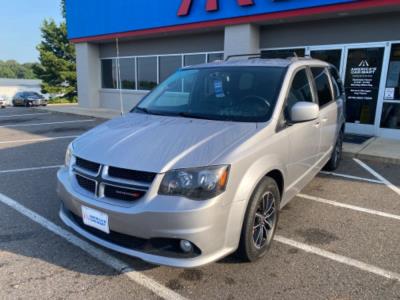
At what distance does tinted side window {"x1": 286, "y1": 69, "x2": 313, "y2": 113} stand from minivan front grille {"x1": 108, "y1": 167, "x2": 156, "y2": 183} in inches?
66.3

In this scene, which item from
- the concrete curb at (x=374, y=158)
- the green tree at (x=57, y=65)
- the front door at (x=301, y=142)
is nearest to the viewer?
the front door at (x=301, y=142)

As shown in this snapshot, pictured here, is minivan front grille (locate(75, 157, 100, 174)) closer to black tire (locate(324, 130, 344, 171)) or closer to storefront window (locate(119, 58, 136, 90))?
black tire (locate(324, 130, 344, 171))

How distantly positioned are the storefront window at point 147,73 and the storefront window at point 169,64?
17.3 inches

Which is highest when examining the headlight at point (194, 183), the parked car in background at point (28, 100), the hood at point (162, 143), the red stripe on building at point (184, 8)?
the red stripe on building at point (184, 8)

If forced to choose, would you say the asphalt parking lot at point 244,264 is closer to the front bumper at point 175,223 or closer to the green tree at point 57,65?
the front bumper at point 175,223

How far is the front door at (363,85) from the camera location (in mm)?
9125

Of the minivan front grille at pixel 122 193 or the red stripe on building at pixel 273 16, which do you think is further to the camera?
the red stripe on building at pixel 273 16

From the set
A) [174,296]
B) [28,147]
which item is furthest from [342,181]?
[28,147]

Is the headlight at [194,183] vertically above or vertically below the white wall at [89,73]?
Result: below

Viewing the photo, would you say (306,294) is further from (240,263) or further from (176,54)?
(176,54)

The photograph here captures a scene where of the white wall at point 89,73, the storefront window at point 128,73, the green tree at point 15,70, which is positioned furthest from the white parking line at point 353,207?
the green tree at point 15,70

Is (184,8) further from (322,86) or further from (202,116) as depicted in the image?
(202,116)

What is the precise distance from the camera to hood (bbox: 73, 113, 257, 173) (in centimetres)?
264

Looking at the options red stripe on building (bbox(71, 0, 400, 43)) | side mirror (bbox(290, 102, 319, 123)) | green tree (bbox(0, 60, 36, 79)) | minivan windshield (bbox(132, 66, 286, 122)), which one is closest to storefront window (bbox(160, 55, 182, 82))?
red stripe on building (bbox(71, 0, 400, 43))
